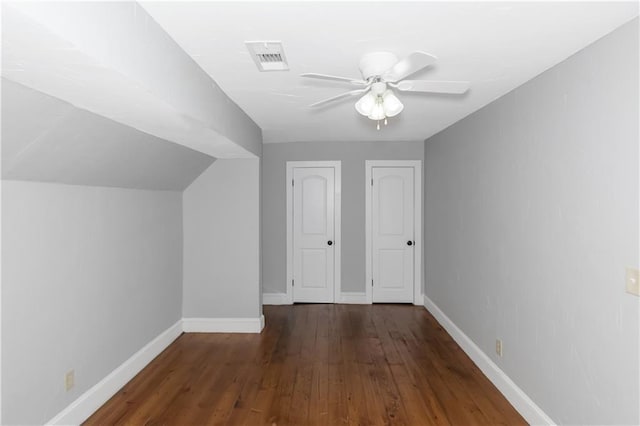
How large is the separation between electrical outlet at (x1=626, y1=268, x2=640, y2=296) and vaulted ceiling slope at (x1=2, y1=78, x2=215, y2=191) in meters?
2.82

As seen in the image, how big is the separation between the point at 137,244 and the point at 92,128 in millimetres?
1482

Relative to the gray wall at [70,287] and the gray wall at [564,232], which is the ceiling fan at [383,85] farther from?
the gray wall at [70,287]

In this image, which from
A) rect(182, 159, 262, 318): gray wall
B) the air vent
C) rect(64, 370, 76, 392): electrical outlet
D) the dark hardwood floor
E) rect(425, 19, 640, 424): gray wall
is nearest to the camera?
rect(425, 19, 640, 424): gray wall

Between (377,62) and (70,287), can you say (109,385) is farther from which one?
(377,62)

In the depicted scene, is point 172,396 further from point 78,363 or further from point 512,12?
Answer: point 512,12

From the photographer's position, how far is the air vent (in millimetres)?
2021

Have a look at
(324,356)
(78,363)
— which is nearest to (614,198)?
Answer: (324,356)

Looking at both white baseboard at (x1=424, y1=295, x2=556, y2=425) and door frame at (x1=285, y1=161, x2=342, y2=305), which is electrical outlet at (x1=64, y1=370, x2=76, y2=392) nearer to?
white baseboard at (x1=424, y1=295, x2=556, y2=425)

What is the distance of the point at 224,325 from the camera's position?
4.43 meters

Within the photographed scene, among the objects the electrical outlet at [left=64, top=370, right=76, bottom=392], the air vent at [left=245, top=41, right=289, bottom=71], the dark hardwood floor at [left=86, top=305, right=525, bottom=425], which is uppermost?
the air vent at [left=245, top=41, right=289, bottom=71]

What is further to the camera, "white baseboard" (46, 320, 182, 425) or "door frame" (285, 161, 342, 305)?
"door frame" (285, 161, 342, 305)

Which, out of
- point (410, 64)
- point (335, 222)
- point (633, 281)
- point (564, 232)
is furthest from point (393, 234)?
Answer: point (410, 64)

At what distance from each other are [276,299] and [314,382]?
2452 mm

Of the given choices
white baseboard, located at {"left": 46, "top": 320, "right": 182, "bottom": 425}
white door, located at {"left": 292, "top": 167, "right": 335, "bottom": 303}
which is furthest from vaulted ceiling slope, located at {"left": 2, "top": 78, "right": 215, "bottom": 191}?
white door, located at {"left": 292, "top": 167, "right": 335, "bottom": 303}
